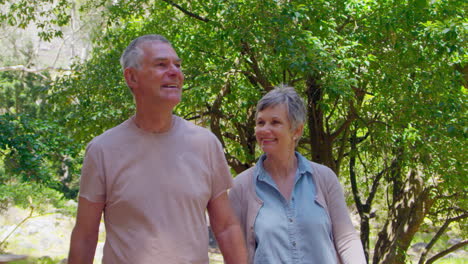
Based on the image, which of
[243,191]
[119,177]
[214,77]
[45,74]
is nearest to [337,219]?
[243,191]

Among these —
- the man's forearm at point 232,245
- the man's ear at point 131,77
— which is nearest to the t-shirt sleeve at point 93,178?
the man's ear at point 131,77

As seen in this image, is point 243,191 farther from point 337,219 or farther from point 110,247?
point 110,247

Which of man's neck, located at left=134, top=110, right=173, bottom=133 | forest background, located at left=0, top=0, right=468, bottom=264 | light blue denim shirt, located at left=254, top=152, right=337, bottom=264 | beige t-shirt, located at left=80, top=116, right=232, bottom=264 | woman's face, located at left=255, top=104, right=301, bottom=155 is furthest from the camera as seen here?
forest background, located at left=0, top=0, right=468, bottom=264

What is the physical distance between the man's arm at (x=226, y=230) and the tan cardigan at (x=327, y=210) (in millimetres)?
323

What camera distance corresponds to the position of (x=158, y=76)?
2.27m

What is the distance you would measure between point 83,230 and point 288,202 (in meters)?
0.96

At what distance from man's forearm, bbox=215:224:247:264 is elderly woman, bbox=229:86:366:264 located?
30 cm

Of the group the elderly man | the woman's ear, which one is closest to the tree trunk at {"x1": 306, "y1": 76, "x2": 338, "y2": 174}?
the woman's ear

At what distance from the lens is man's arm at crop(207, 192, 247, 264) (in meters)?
2.38

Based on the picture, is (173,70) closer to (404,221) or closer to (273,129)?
(273,129)

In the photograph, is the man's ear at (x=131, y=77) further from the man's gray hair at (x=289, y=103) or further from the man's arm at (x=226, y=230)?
the man's gray hair at (x=289, y=103)

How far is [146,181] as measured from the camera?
2.21 m

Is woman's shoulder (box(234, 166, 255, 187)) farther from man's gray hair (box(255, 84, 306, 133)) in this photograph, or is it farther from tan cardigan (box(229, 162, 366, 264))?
man's gray hair (box(255, 84, 306, 133))

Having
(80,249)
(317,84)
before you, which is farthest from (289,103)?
(317,84)
